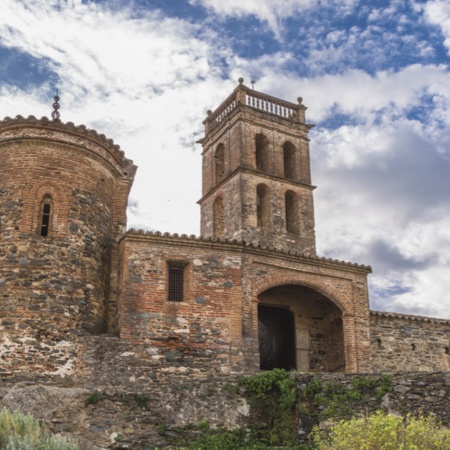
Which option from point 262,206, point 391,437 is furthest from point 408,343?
point 391,437

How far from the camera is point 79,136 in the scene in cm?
1620

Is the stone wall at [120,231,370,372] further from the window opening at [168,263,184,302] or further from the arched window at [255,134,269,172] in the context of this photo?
the arched window at [255,134,269,172]

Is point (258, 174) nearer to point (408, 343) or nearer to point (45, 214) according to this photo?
point (408, 343)

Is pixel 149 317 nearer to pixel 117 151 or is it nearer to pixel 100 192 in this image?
pixel 100 192

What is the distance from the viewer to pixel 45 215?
15.5 m

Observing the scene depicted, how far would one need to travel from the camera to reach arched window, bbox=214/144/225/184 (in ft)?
97.4

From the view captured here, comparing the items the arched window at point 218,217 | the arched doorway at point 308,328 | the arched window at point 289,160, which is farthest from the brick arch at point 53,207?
the arched window at point 289,160

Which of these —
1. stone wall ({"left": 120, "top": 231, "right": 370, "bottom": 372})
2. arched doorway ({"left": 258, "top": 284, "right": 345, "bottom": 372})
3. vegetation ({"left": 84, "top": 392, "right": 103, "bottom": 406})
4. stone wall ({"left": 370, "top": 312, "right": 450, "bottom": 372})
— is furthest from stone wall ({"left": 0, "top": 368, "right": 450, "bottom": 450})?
stone wall ({"left": 370, "top": 312, "right": 450, "bottom": 372})

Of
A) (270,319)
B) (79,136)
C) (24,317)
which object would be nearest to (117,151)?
(79,136)

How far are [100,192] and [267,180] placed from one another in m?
12.3

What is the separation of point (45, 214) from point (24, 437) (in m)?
8.04

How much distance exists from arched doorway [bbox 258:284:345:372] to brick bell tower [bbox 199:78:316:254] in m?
6.43

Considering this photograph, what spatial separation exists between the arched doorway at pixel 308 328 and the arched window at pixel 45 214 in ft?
22.6

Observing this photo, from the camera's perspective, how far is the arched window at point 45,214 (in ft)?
50.2
